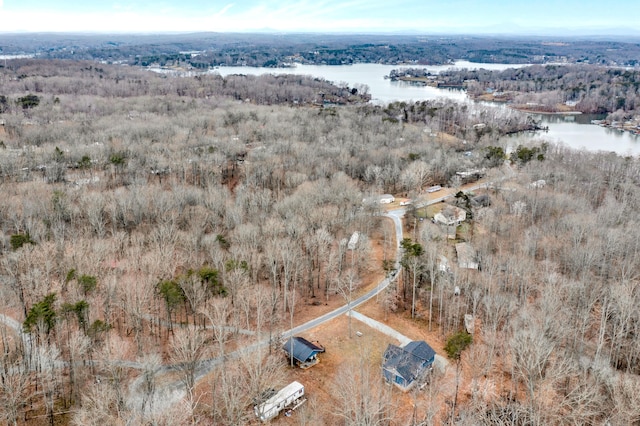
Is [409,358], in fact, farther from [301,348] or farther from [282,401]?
[282,401]

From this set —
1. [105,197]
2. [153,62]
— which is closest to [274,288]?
[105,197]

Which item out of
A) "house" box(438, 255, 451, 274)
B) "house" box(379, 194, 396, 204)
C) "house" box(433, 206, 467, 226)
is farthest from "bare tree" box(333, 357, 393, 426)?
"house" box(379, 194, 396, 204)

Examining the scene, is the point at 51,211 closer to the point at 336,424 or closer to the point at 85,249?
the point at 85,249

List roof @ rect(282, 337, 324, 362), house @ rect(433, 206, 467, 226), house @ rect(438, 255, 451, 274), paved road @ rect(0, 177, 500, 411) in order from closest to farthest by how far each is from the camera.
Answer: paved road @ rect(0, 177, 500, 411), roof @ rect(282, 337, 324, 362), house @ rect(438, 255, 451, 274), house @ rect(433, 206, 467, 226)

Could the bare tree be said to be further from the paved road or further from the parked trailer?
the paved road

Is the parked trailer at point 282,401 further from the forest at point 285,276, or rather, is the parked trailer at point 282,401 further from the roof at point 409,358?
the roof at point 409,358

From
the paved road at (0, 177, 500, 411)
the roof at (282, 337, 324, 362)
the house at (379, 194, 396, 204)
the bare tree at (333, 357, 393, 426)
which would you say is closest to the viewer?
the bare tree at (333, 357, 393, 426)
